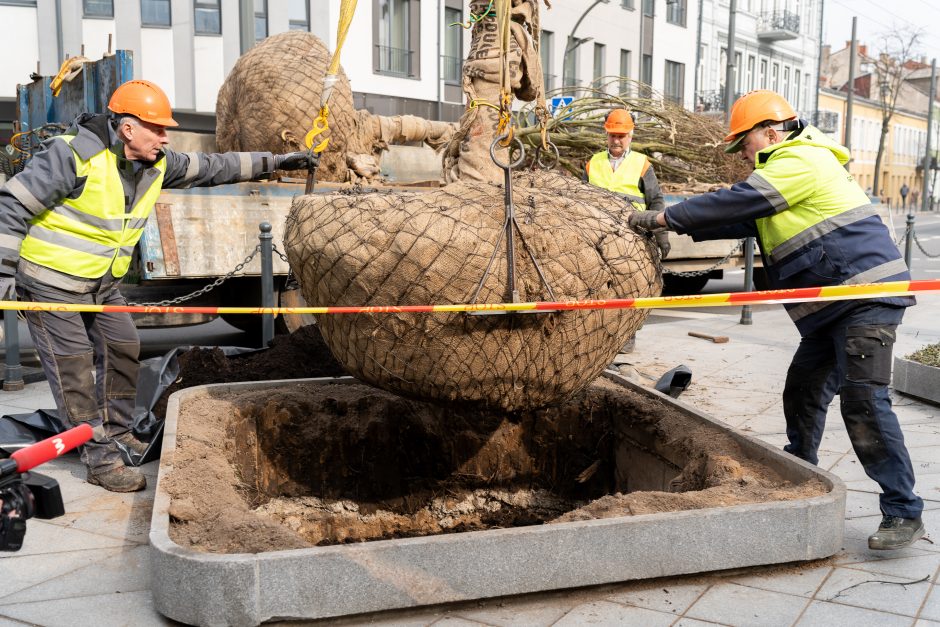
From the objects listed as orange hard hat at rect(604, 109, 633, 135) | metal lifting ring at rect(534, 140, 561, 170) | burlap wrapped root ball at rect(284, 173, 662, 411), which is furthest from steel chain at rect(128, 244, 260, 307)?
burlap wrapped root ball at rect(284, 173, 662, 411)

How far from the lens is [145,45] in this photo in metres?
21.0

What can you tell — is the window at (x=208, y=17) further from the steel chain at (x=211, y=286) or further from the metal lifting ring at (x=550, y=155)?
the steel chain at (x=211, y=286)

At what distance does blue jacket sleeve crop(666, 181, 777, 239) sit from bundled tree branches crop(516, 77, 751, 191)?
6005 mm

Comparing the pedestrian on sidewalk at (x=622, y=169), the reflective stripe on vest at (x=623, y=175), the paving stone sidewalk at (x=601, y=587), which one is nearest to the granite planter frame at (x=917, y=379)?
the paving stone sidewalk at (x=601, y=587)

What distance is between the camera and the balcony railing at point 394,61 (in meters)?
23.1

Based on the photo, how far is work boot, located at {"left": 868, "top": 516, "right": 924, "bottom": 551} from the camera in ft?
11.6

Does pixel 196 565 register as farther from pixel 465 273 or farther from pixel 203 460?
pixel 465 273

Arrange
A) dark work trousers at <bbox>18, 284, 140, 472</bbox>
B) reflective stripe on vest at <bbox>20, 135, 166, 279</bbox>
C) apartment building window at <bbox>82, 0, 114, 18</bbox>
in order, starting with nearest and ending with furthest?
1. reflective stripe on vest at <bbox>20, 135, 166, 279</bbox>
2. dark work trousers at <bbox>18, 284, 140, 472</bbox>
3. apartment building window at <bbox>82, 0, 114, 18</bbox>

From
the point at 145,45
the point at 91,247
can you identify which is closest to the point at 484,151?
the point at 91,247

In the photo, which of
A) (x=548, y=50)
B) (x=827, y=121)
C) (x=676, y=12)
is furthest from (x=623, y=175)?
(x=827, y=121)

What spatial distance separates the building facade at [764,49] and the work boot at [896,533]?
111 ft

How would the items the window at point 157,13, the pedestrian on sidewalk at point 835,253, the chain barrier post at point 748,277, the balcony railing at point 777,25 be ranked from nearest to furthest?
the pedestrian on sidewalk at point 835,253, the chain barrier post at point 748,277, the window at point 157,13, the balcony railing at point 777,25

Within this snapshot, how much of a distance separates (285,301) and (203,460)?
387 centimetres

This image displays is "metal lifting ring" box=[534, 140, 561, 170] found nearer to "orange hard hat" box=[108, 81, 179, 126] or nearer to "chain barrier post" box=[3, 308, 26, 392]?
"orange hard hat" box=[108, 81, 179, 126]
